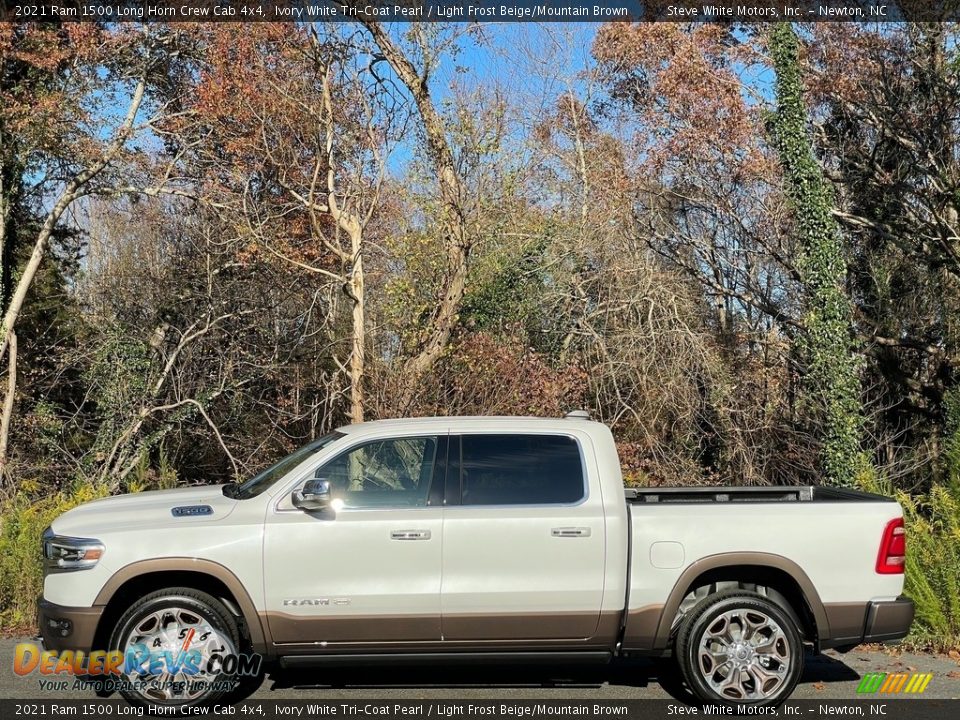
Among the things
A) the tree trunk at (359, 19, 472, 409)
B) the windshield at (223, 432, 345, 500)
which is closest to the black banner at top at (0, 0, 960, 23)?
the tree trunk at (359, 19, 472, 409)

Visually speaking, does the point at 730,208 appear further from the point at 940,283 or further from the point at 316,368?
the point at 316,368

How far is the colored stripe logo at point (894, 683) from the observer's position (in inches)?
249

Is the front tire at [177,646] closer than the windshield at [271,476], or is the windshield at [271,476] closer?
the front tire at [177,646]

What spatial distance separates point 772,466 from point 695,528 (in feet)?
36.6

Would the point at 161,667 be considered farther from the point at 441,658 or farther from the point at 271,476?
the point at 441,658

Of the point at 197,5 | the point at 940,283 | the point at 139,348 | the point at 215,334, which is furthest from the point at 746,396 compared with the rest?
the point at 197,5

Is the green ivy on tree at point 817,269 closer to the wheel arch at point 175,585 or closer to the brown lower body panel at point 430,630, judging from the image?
the brown lower body panel at point 430,630

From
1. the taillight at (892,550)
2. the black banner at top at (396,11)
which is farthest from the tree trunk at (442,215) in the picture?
the taillight at (892,550)

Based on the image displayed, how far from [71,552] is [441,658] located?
7.72 feet

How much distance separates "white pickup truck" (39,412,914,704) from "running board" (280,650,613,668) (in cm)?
1

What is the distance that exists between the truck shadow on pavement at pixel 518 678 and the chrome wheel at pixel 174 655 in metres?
0.71

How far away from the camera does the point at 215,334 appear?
16.5m

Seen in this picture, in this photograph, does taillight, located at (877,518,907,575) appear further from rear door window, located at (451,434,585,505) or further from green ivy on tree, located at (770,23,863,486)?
green ivy on tree, located at (770,23,863,486)

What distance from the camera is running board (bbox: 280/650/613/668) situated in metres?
5.62
